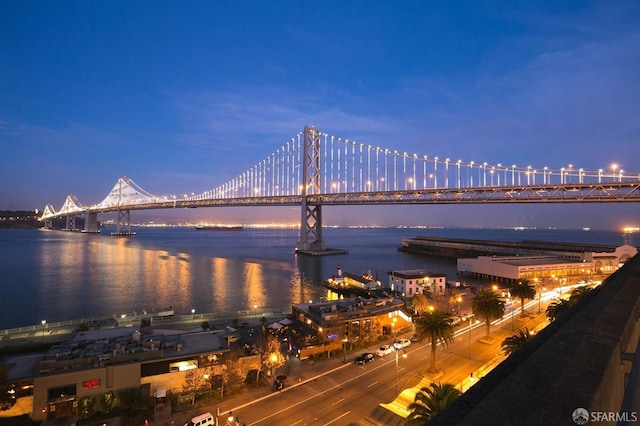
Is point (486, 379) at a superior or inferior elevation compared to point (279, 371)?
superior

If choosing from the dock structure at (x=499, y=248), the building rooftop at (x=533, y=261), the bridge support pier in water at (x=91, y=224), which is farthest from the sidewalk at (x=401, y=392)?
the bridge support pier in water at (x=91, y=224)

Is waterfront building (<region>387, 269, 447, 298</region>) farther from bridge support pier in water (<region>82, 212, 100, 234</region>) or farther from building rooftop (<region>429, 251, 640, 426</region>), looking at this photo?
bridge support pier in water (<region>82, 212, 100, 234</region>)

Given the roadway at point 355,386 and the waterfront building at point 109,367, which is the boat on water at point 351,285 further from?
the waterfront building at point 109,367

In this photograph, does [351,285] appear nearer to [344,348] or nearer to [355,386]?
[344,348]

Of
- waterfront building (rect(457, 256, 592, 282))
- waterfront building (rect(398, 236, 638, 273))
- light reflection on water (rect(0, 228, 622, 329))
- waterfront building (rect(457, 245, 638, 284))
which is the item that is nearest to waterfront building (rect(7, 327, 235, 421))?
light reflection on water (rect(0, 228, 622, 329))

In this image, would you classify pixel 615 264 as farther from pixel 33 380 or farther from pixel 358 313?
pixel 33 380

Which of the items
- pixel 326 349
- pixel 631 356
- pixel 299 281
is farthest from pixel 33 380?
pixel 299 281

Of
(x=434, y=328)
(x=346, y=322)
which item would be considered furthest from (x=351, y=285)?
(x=434, y=328)
